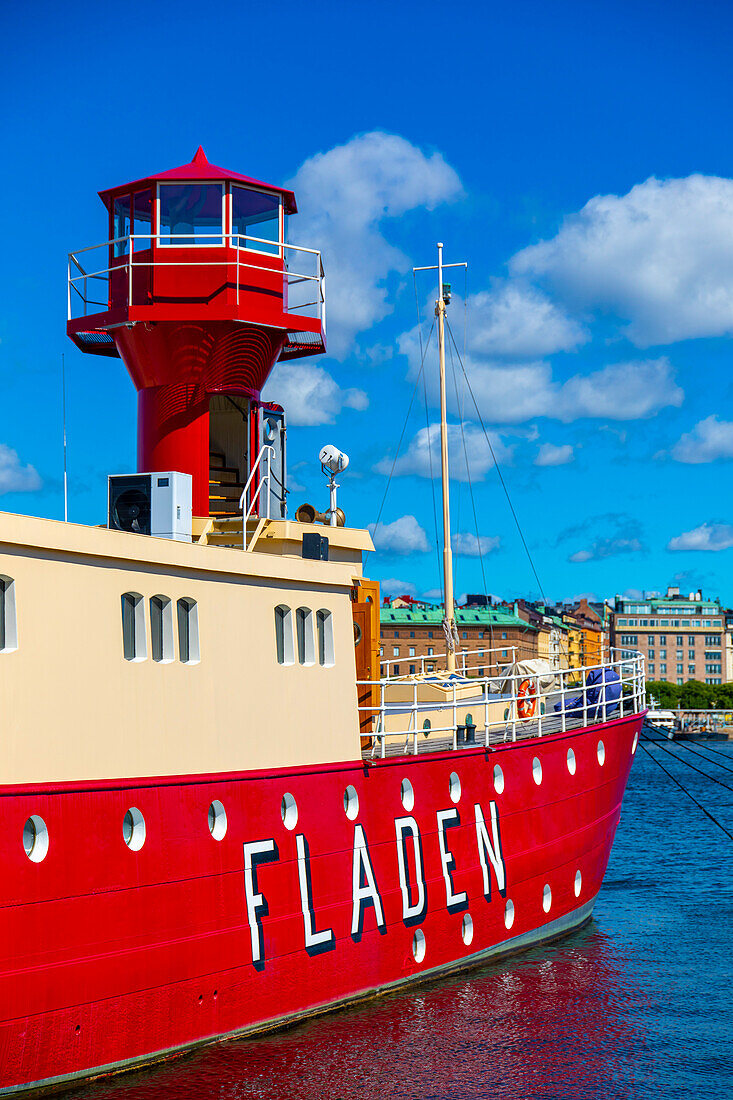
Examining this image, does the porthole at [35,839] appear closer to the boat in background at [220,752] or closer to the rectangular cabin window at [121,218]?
the boat in background at [220,752]

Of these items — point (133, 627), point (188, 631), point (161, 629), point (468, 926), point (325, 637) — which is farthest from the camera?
point (468, 926)

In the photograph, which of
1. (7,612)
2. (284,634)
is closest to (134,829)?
(7,612)

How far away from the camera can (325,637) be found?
58.4ft

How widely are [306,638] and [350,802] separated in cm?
239

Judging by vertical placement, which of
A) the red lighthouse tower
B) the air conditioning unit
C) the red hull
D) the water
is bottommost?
the water

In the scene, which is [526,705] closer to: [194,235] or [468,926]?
[468,926]

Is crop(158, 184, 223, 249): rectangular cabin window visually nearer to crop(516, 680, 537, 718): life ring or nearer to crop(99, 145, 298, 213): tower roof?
crop(99, 145, 298, 213): tower roof

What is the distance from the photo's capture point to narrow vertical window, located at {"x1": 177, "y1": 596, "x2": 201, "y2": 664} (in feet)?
49.8

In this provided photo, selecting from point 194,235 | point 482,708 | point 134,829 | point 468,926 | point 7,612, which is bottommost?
point 468,926

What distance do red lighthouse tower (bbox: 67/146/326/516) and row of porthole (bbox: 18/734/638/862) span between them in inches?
216

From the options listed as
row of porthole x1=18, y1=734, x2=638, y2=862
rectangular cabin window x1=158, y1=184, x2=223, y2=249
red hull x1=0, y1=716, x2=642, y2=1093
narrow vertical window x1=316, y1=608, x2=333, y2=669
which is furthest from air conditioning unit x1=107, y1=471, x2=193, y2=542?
rectangular cabin window x1=158, y1=184, x2=223, y2=249

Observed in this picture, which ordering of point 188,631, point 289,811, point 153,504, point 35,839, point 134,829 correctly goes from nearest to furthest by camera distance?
point 35,839, point 134,829, point 188,631, point 289,811, point 153,504

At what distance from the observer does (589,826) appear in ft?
82.5

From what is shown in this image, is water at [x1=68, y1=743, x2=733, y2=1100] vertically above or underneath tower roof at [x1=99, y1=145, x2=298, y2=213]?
underneath
